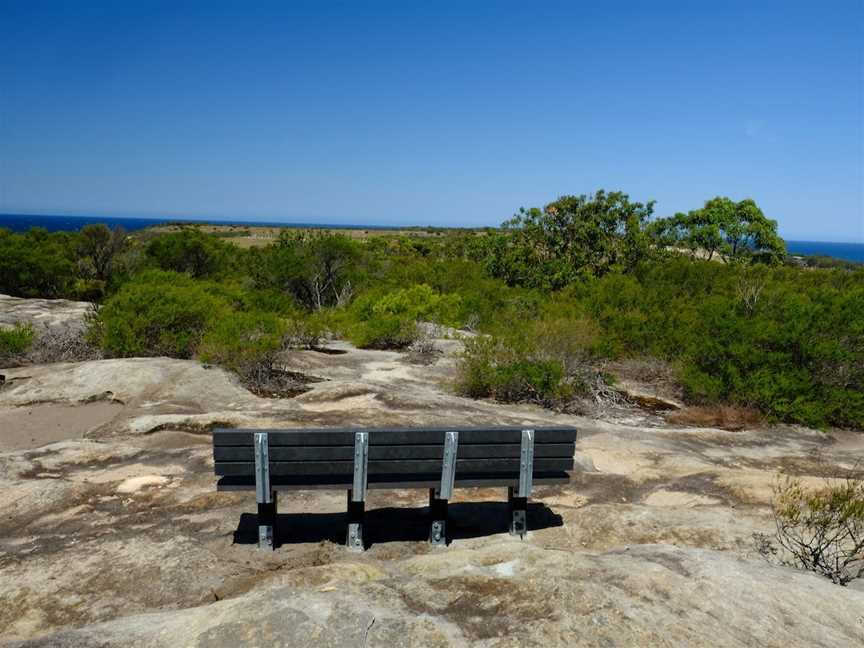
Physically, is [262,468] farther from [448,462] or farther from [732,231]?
[732,231]

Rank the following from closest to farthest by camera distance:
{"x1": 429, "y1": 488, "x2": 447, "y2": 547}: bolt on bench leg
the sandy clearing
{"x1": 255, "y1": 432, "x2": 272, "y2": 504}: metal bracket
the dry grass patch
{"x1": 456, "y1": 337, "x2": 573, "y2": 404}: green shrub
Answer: {"x1": 255, "y1": 432, "x2": 272, "y2": 504}: metal bracket
{"x1": 429, "y1": 488, "x2": 447, "y2": 547}: bolt on bench leg
the sandy clearing
the dry grass patch
{"x1": 456, "y1": 337, "x2": 573, "y2": 404}: green shrub

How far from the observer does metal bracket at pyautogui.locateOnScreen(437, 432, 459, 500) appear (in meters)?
4.75

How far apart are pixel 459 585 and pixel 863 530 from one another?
330cm

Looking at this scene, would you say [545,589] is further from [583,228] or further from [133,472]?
[583,228]

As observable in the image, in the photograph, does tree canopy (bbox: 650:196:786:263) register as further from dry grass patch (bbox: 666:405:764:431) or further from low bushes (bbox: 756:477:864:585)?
low bushes (bbox: 756:477:864:585)

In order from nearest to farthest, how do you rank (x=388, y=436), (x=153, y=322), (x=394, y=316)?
(x=388, y=436) < (x=153, y=322) < (x=394, y=316)

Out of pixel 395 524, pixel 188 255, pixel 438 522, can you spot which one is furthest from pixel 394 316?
pixel 188 255

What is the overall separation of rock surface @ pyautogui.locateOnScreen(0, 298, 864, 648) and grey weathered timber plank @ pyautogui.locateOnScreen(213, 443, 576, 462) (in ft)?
2.32

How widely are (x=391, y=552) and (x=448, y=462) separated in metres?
0.86

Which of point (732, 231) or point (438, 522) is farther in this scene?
point (732, 231)

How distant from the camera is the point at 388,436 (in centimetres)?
466

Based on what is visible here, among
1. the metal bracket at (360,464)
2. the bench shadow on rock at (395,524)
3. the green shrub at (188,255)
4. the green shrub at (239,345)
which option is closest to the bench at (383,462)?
the metal bracket at (360,464)

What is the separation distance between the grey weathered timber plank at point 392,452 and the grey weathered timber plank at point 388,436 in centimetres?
4

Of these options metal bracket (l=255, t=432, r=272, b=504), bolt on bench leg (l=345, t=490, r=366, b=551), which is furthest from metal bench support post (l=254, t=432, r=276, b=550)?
bolt on bench leg (l=345, t=490, r=366, b=551)
